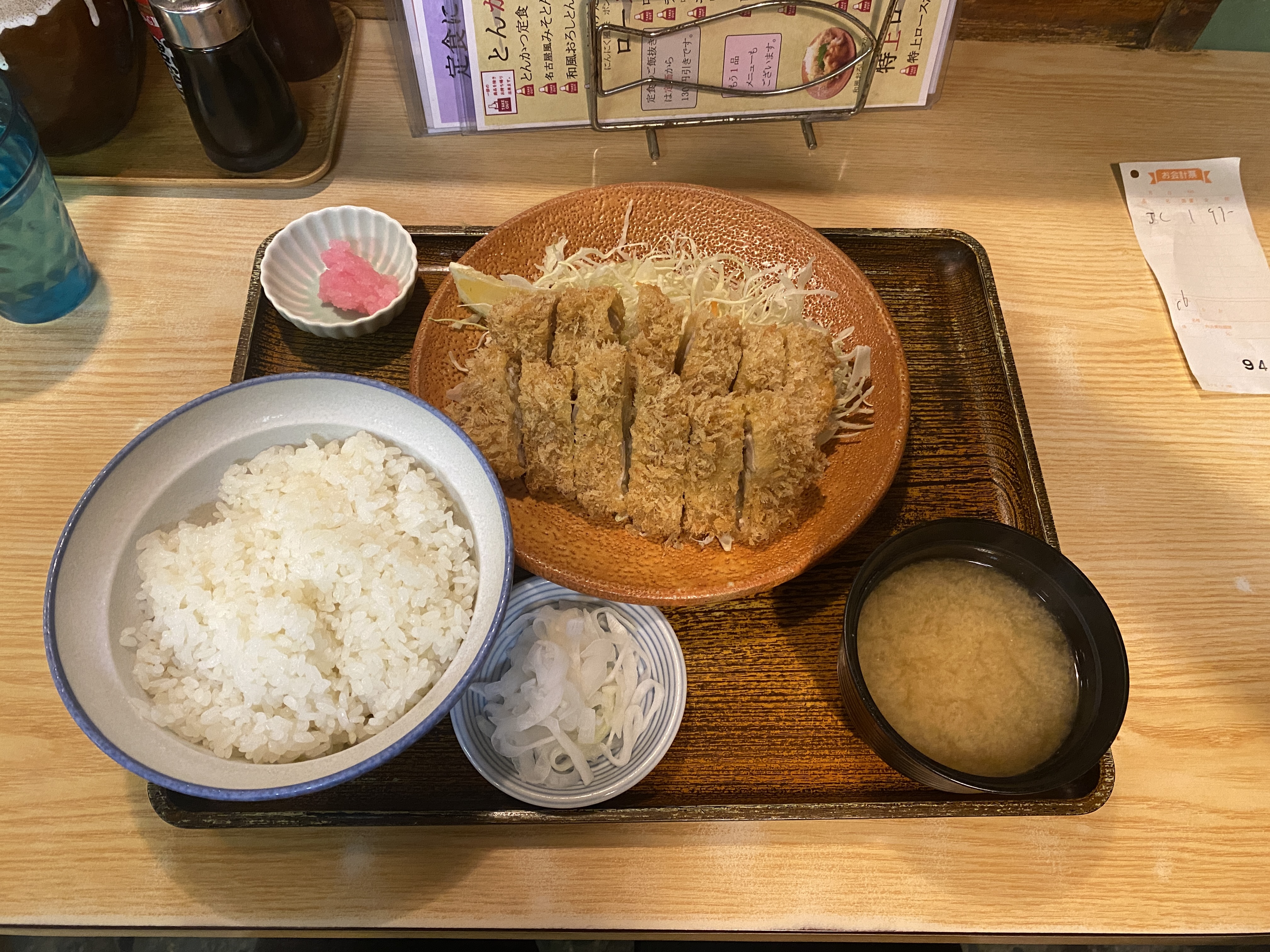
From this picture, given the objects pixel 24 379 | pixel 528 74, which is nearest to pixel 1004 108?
pixel 528 74

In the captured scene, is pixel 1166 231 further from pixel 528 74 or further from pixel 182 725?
pixel 182 725

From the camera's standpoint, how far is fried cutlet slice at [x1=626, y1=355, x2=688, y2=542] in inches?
66.4

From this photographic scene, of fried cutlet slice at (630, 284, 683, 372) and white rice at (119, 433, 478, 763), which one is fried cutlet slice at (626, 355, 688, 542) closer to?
fried cutlet slice at (630, 284, 683, 372)

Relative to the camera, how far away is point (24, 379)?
2.05 meters

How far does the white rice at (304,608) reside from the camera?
1317mm

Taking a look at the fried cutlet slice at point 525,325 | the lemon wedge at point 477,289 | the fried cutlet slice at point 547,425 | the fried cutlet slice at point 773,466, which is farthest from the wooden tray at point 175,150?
the fried cutlet slice at point 773,466

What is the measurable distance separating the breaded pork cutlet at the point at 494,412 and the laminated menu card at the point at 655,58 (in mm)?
904

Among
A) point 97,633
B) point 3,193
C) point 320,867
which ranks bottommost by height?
point 320,867

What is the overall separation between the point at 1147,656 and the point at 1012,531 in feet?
1.79

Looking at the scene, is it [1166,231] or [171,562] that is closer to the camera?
[171,562]

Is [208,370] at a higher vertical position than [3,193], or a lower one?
lower

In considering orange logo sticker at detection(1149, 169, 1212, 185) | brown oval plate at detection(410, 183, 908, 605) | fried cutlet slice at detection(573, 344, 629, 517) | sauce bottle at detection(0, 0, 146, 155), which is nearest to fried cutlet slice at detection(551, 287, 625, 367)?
fried cutlet slice at detection(573, 344, 629, 517)

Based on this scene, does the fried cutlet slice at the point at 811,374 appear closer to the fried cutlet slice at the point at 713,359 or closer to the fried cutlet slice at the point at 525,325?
the fried cutlet slice at the point at 713,359

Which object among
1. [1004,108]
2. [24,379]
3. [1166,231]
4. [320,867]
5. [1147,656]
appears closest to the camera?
[320,867]
